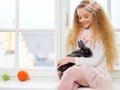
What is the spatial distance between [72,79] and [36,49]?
1.95 ft

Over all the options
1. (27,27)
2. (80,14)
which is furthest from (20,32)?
(80,14)

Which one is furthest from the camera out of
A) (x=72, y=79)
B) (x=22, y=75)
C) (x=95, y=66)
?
(x=22, y=75)

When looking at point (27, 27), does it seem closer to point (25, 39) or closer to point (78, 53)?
point (25, 39)

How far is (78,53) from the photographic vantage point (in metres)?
1.50

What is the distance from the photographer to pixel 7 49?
6.15ft

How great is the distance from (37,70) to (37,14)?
426mm

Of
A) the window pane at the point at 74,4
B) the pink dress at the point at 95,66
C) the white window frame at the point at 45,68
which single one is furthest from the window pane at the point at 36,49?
the pink dress at the point at 95,66

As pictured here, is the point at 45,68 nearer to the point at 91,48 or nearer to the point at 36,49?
the point at 36,49

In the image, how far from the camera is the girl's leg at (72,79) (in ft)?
4.38

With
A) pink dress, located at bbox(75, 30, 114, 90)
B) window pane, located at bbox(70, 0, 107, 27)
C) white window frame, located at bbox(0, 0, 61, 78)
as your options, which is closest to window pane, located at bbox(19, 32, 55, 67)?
white window frame, located at bbox(0, 0, 61, 78)

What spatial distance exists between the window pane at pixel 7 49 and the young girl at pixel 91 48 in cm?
47

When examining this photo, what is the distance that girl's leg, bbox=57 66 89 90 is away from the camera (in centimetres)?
133

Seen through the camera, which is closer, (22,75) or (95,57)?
(95,57)

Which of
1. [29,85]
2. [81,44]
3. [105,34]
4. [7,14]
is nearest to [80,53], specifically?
[81,44]
